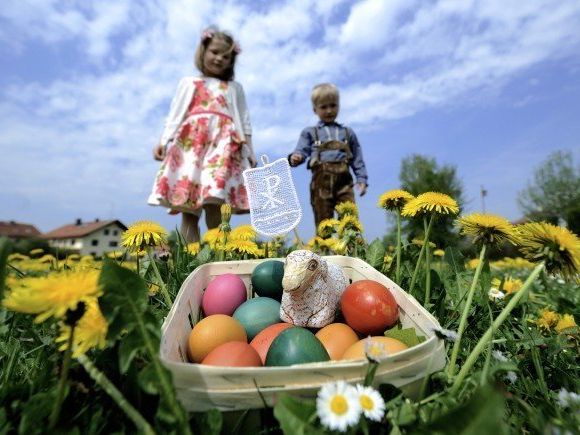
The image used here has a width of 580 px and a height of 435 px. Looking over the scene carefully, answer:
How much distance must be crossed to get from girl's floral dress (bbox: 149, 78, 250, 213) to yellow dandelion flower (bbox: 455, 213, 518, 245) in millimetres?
2855

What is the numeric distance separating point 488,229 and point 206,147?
326cm

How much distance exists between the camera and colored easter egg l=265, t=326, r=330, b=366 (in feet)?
3.32

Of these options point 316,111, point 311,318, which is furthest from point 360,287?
point 316,111

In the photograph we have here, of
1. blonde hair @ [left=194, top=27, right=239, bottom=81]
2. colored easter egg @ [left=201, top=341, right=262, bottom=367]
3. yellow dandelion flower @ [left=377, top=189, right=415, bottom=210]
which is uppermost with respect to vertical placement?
blonde hair @ [left=194, top=27, right=239, bottom=81]

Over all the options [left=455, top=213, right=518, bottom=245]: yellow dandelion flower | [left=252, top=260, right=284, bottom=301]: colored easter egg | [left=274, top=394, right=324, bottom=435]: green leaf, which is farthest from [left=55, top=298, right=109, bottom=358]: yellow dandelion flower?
[left=455, top=213, right=518, bottom=245]: yellow dandelion flower

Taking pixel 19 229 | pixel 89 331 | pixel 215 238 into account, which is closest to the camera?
pixel 89 331

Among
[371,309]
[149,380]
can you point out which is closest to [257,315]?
[371,309]

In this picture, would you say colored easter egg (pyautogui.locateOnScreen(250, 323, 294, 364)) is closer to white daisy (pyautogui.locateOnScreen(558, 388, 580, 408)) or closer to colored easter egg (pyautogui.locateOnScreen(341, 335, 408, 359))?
colored easter egg (pyautogui.locateOnScreen(341, 335, 408, 359))

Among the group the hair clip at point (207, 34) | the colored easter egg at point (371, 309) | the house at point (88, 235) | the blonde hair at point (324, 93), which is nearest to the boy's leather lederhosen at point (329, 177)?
the blonde hair at point (324, 93)

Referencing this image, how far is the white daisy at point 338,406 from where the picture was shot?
69 cm

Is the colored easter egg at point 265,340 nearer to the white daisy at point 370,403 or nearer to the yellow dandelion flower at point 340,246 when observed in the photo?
A: the white daisy at point 370,403

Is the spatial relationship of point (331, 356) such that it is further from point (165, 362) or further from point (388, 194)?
point (388, 194)

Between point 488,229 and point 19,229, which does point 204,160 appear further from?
point 19,229

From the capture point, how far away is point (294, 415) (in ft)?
2.37
